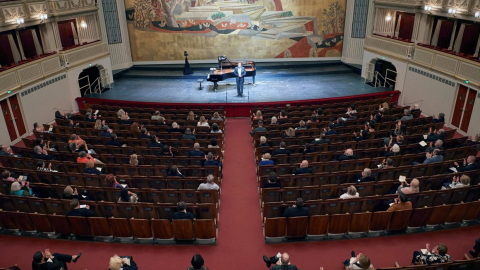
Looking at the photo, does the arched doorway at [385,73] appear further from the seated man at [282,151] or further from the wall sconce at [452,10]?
the seated man at [282,151]

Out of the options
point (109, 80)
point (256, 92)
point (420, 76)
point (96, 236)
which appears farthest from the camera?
point (109, 80)

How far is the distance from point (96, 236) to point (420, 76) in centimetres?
1190

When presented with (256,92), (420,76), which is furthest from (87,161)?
(420,76)

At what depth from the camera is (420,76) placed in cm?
1252

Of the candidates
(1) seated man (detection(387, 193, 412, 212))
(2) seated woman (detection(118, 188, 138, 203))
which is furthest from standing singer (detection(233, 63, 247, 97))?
(1) seated man (detection(387, 193, 412, 212))

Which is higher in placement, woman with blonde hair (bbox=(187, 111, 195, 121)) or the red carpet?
woman with blonde hair (bbox=(187, 111, 195, 121))

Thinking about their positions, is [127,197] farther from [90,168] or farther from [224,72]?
[224,72]

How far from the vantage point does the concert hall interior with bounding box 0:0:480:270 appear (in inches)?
218

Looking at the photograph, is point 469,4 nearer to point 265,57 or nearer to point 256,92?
point 256,92

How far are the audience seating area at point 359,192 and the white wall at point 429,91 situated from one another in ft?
11.2

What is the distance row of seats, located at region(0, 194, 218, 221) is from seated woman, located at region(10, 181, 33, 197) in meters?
0.23

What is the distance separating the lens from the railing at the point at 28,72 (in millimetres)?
10422

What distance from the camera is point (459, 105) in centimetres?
1090

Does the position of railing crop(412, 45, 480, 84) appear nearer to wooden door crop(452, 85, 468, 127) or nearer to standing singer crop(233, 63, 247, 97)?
wooden door crop(452, 85, 468, 127)
